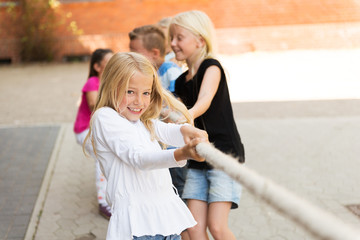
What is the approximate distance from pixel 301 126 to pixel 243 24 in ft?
27.7

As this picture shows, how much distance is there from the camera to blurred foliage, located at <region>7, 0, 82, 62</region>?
1491cm

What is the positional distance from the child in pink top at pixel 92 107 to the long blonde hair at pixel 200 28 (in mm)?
1562

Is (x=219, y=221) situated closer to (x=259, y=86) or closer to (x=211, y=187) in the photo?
(x=211, y=187)

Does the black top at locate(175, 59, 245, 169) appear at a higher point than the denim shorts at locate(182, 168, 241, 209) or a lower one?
higher

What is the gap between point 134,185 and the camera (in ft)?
7.93

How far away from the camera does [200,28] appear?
337 cm

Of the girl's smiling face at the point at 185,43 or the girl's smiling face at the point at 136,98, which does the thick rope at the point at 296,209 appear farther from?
the girl's smiling face at the point at 185,43

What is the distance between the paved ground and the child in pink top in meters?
0.17

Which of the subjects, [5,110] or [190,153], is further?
[5,110]

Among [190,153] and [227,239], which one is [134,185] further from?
[227,239]

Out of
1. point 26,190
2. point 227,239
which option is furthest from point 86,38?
point 227,239

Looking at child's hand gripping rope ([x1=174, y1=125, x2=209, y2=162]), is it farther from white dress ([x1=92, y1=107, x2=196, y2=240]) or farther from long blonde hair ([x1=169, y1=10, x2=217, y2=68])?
long blonde hair ([x1=169, y1=10, x2=217, y2=68])

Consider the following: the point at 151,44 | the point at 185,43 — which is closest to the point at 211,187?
the point at 185,43

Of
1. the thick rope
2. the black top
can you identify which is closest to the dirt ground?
the black top
